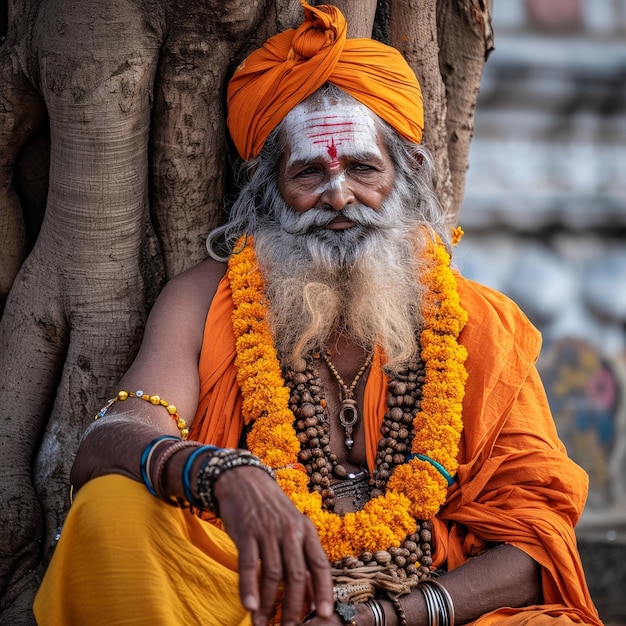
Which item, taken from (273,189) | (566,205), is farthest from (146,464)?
(566,205)

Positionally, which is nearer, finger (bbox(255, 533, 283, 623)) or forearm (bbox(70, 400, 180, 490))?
finger (bbox(255, 533, 283, 623))

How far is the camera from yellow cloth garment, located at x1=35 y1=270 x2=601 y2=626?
2.75m

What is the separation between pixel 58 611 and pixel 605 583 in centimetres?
371

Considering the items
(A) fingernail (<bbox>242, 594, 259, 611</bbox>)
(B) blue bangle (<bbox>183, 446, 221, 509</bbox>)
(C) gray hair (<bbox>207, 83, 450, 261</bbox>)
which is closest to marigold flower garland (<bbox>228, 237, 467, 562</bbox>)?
(C) gray hair (<bbox>207, 83, 450, 261</bbox>)

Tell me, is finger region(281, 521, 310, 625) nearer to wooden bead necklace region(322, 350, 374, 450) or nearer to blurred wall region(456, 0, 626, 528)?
wooden bead necklace region(322, 350, 374, 450)

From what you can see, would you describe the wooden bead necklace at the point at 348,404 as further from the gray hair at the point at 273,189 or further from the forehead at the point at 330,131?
the forehead at the point at 330,131

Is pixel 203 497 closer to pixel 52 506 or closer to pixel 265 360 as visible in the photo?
pixel 265 360

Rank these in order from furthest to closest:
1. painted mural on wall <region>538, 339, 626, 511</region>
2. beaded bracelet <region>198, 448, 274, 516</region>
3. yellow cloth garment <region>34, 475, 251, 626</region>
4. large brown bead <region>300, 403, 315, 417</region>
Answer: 1. painted mural on wall <region>538, 339, 626, 511</region>
2. large brown bead <region>300, 403, 315, 417</region>
3. yellow cloth garment <region>34, 475, 251, 626</region>
4. beaded bracelet <region>198, 448, 274, 516</region>

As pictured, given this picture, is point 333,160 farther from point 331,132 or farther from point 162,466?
point 162,466

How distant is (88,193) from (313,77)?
0.90 m

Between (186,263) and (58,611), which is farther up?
(186,263)

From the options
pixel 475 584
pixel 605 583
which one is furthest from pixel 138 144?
pixel 605 583

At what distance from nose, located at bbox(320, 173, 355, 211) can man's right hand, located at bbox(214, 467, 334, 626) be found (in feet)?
4.14

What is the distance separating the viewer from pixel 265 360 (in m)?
3.43
